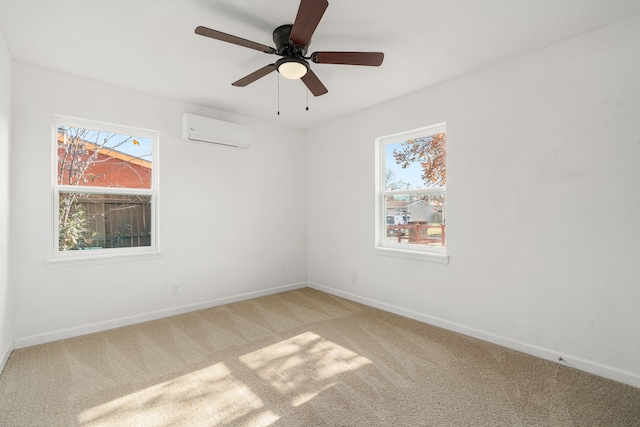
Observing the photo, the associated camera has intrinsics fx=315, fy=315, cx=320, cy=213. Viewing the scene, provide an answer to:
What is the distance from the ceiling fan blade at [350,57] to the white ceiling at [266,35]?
0.26 meters

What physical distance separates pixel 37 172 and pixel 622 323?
16.1 feet

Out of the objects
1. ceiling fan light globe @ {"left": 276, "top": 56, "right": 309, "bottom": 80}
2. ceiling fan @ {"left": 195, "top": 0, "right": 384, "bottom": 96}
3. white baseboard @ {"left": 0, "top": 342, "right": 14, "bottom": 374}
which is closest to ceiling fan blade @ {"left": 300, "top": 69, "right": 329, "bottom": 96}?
ceiling fan @ {"left": 195, "top": 0, "right": 384, "bottom": 96}

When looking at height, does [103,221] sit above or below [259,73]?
below

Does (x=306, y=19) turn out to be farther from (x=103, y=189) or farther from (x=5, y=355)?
(x=5, y=355)

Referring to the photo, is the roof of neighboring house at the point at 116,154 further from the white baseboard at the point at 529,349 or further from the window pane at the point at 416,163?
the white baseboard at the point at 529,349

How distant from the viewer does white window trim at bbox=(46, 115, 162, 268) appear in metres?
3.02

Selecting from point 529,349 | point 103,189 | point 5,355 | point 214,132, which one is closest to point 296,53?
point 214,132

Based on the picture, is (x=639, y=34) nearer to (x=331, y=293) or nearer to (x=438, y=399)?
(x=438, y=399)

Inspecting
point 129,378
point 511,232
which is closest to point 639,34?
point 511,232

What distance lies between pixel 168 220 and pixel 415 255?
9.33 feet

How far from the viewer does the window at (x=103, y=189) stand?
3.11 m

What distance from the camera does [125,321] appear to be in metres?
3.33

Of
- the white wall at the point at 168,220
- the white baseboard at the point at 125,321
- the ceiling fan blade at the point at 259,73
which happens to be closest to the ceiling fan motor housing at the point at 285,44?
the ceiling fan blade at the point at 259,73

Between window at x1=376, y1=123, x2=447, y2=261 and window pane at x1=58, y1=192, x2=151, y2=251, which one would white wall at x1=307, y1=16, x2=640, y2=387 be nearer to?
window at x1=376, y1=123, x2=447, y2=261
